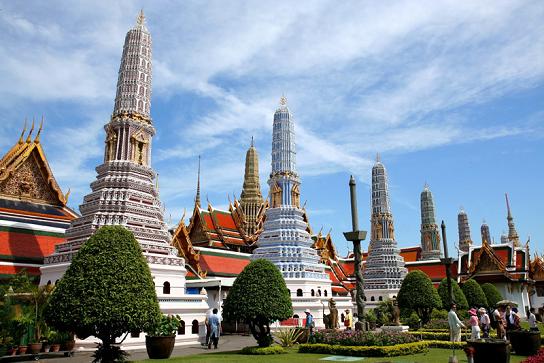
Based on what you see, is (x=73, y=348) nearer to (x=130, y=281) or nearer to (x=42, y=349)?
(x=42, y=349)

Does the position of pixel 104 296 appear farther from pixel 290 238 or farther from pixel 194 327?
pixel 290 238

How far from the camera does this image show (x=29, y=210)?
29.6 m

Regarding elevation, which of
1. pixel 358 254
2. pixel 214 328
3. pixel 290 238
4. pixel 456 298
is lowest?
pixel 214 328

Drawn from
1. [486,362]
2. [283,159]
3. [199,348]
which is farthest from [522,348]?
[283,159]

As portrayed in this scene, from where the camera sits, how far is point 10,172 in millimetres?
29156

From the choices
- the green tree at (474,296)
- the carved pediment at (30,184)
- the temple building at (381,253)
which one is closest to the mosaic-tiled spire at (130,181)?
the carved pediment at (30,184)

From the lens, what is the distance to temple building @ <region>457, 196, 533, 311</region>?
157 ft

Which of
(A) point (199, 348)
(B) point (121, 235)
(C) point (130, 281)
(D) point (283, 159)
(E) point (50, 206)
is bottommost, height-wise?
(A) point (199, 348)

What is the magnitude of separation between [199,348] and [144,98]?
14850 millimetres

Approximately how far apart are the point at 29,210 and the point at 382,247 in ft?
121

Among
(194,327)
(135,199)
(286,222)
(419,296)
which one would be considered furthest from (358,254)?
(286,222)

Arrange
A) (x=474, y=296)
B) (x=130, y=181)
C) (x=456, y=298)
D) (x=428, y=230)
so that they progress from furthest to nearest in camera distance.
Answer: (x=428, y=230), (x=474, y=296), (x=456, y=298), (x=130, y=181)

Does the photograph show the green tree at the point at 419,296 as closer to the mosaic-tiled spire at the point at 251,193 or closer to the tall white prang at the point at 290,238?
the tall white prang at the point at 290,238

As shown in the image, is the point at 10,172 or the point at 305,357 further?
the point at 10,172
